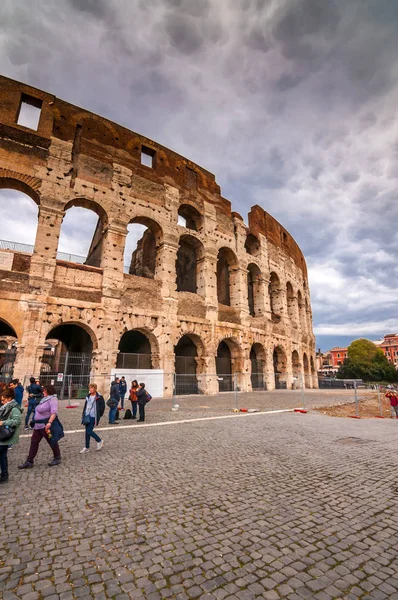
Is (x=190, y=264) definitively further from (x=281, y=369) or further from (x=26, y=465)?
(x=26, y=465)

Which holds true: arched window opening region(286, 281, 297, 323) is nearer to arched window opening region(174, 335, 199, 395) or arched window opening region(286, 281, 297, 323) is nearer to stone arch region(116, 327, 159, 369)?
arched window opening region(174, 335, 199, 395)

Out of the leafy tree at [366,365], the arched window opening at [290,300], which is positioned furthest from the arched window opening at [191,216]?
the leafy tree at [366,365]

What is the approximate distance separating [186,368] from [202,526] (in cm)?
1702

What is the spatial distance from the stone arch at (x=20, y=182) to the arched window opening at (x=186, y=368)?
38.3 feet

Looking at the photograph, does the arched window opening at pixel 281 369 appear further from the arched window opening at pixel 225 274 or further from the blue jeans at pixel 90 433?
the blue jeans at pixel 90 433

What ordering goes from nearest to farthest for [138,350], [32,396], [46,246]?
1. [32,396]
2. [46,246]
3. [138,350]

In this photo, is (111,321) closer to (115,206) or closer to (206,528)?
(115,206)

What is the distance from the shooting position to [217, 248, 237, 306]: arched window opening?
21.3m

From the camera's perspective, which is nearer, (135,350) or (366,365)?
(135,350)

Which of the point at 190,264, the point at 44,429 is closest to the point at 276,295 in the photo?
the point at 190,264

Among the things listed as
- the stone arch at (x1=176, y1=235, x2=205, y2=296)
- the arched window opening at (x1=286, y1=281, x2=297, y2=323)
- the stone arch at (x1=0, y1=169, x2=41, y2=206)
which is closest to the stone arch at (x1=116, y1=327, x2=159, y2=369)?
the stone arch at (x1=176, y1=235, x2=205, y2=296)

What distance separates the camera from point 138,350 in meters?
19.4

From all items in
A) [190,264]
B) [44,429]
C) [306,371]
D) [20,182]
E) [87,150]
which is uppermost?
[87,150]

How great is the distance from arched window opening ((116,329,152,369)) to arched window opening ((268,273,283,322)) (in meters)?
11.8
